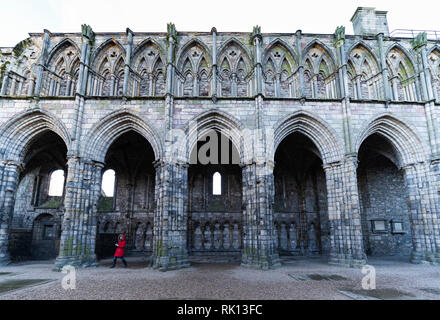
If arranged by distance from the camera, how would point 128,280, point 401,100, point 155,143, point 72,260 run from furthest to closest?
point 401,100
point 155,143
point 72,260
point 128,280

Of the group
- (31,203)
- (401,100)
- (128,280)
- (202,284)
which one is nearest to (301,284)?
(202,284)

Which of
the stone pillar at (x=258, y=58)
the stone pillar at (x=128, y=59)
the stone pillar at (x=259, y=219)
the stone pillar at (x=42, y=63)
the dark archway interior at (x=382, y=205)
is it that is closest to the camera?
the stone pillar at (x=259, y=219)

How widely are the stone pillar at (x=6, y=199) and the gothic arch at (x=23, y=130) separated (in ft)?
1.48

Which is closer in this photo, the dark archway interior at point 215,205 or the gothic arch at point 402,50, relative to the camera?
the gothic arch at point 402,50

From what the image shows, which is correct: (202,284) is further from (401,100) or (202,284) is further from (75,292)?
(401,100)

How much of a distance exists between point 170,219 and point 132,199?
7636 mm

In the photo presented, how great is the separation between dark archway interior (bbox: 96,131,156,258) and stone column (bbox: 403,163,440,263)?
1488 centimetres

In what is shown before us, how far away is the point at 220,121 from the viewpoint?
12.4 m

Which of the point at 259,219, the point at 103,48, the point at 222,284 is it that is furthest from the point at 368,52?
the point at 103,48

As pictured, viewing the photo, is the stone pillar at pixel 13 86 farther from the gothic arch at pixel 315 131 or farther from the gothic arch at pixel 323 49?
the gothic arch at pixel 323 49

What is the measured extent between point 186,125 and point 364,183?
12.8m

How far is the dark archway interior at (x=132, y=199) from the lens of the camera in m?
16.7

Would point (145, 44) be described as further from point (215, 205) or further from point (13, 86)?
point (215, 205)

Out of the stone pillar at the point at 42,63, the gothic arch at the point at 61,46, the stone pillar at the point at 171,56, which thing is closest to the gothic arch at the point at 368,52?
the stone pillar at the point at 171,56
